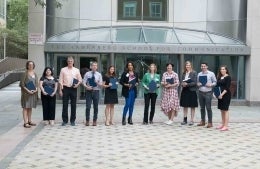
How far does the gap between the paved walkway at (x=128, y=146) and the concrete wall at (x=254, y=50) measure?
A: 5.70m

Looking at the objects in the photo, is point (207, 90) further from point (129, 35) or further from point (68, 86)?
point (129, 35)

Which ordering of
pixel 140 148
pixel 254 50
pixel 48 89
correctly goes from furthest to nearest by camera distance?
pixel 254 50, pixel 48 89, pixel 140 148

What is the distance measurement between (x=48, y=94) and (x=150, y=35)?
8.63 m

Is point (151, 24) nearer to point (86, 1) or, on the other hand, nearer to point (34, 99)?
point (86, 1)

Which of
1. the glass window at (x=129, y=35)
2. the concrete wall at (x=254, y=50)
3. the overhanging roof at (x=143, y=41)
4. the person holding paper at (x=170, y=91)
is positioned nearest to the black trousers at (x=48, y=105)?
the person holding paper at (x=170, y=91)

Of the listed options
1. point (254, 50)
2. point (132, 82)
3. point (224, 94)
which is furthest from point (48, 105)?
point (254, 50)

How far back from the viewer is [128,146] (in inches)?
384

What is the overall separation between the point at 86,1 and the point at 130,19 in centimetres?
199

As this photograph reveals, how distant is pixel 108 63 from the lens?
19.9 metres

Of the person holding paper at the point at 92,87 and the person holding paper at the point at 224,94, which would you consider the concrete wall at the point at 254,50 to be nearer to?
the person holding paper at the point at 224,94

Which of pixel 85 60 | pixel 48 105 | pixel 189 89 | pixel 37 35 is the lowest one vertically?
pixel 48 105

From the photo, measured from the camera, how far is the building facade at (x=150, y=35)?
19.4m

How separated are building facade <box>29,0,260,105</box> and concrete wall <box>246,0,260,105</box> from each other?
0.13 ft

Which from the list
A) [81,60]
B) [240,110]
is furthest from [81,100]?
[240,110]
